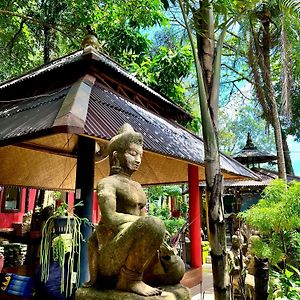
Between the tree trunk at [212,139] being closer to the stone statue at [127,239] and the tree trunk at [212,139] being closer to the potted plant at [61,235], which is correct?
the stone statue at [127,239]

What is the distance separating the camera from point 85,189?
14.4 ft

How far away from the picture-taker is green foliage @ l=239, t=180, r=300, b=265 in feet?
13.9

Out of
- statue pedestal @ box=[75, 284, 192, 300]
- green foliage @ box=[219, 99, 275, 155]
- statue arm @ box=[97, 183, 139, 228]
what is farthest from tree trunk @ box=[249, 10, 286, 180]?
green foliage @ box=[219, 99, 275, 155]

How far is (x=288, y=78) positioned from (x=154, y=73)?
4241 millimetres

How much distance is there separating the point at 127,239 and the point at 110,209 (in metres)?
0.30

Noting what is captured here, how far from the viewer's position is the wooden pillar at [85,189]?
168 inches

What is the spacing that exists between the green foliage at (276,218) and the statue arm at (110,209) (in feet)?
8.20

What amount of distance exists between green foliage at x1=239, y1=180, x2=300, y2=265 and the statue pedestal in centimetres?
211

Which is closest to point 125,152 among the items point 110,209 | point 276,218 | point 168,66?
point 110,209

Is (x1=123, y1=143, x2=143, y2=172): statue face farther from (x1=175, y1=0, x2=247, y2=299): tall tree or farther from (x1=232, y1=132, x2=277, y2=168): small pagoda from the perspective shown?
(x1=232, y1=132, x2=277, y2=168): small pagoda

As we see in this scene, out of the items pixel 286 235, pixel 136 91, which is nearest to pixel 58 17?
pixel 136 91

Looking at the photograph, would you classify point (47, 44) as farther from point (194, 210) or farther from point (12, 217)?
point (194, 210)

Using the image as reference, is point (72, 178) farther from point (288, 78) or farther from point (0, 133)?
point (288, 78)

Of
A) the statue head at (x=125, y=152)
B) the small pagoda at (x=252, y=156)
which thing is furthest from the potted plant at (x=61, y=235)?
the small pagoda at (x=252, y=156)
